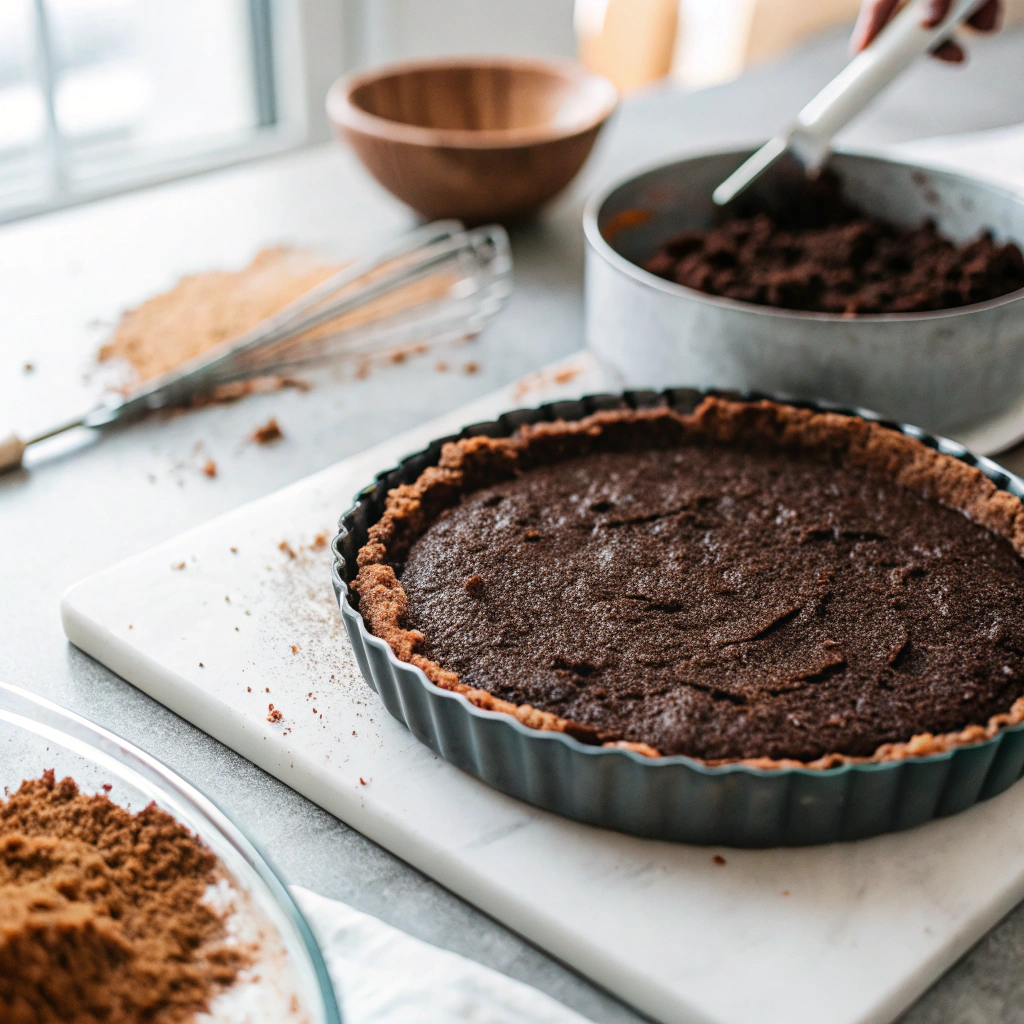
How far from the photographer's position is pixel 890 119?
9.14ft

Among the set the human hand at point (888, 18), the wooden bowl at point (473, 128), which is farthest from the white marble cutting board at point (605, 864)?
the human hand at point (888, 18)

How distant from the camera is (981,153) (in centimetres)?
233

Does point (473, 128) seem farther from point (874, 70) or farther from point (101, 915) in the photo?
point (101, 915)

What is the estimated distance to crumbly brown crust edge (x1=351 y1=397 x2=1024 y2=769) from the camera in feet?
3.65

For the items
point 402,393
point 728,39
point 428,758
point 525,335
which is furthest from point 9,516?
point 728,39

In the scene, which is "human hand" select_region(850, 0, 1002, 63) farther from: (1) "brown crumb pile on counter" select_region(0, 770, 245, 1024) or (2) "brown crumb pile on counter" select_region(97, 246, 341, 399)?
(1) "brown crumb pile on counter" select_region(0, 770, 245, 1024)

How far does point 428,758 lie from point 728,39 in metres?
4.43

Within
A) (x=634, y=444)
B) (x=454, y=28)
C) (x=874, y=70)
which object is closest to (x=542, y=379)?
(x=634, y=444)

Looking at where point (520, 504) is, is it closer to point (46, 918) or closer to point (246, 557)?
point (246, 557)

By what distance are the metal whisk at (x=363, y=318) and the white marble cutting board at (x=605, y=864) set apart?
51cm

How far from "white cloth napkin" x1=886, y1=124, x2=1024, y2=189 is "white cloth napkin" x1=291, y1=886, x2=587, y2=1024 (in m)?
1.94

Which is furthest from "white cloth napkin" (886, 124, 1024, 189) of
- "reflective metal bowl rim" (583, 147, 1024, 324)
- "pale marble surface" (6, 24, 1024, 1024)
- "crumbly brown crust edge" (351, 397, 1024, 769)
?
"crumbly brown crust edge" (351, 397, 1024, 769)

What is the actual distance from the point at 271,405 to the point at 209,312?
29cm

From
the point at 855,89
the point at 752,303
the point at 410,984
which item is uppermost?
the point at 855,89
